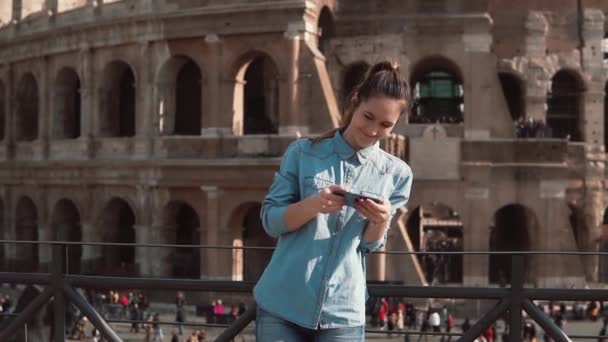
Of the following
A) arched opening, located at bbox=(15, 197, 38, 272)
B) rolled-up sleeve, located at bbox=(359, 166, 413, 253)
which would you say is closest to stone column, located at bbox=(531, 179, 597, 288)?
arched opening, located at bbox=(15, 197, 38, 272)

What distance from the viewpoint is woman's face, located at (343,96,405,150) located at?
434 centimetres

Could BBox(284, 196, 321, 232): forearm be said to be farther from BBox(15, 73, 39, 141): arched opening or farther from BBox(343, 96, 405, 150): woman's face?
BBox(15, 73, 39, 141): arched opening

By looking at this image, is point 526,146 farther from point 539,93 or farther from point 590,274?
point 590,274

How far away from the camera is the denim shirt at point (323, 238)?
4.26 meters

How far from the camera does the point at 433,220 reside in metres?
42.1

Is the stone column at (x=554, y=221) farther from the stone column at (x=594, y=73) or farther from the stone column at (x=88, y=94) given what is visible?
the stone column at (x=88, y=94)

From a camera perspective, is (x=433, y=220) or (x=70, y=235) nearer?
(x=70, y=235)

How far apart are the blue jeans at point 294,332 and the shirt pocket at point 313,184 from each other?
0.62m

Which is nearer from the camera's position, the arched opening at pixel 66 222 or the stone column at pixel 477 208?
the stone column at pixel 477 208

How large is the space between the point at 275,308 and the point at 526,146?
930 inches

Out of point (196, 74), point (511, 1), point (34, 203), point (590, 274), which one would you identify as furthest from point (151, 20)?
point (590, 274)

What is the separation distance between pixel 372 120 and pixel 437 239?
34.5 metres

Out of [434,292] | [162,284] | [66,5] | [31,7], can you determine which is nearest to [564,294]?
[434,292]

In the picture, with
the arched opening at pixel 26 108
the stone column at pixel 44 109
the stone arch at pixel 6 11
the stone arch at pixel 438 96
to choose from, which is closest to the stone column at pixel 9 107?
the arched opening at pixel 26 108
